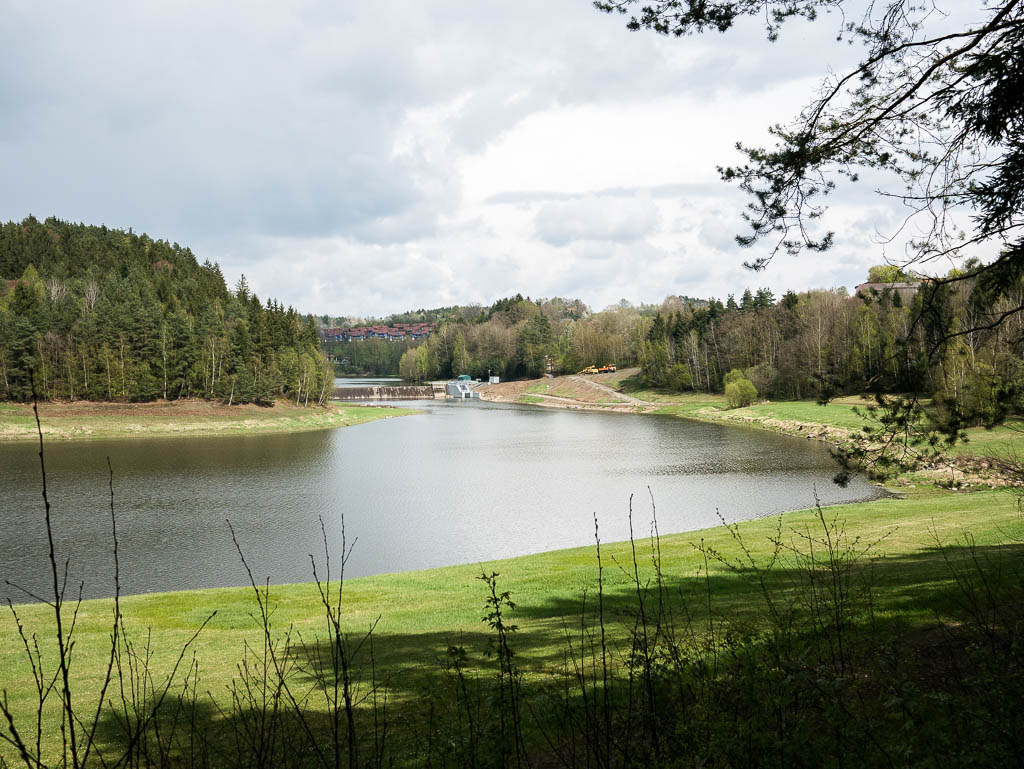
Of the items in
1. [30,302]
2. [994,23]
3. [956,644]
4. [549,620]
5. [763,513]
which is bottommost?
[763,513]

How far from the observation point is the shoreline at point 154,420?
176ft

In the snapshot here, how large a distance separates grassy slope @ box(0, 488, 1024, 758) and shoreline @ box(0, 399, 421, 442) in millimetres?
46176

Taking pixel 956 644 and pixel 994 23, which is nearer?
pixel 956 644

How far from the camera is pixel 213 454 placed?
43.7 m

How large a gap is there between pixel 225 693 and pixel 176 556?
1375 cm

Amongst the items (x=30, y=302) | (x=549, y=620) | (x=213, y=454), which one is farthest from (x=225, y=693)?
(x=30, y=302)

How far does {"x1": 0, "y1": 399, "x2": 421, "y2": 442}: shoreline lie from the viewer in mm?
53750

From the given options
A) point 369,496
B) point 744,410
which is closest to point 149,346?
point 369,496

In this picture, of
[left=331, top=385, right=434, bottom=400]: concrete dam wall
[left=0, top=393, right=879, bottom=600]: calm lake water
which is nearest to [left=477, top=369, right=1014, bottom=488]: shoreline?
[left=0, top=393, right=879, bottom=600]: calm lake water

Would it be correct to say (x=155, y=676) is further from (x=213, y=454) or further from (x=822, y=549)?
(x=213, y=454)

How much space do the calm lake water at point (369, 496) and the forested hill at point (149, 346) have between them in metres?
15.1

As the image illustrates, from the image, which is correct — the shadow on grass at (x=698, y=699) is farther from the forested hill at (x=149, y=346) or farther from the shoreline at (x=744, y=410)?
the forested hill at (x=149, y=346)

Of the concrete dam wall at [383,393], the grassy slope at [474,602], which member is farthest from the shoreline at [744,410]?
the concrete dam wall at [383,393]

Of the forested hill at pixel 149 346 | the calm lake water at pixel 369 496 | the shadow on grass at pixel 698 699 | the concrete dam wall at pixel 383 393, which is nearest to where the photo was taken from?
the shadow on grass at pixel 698 699
